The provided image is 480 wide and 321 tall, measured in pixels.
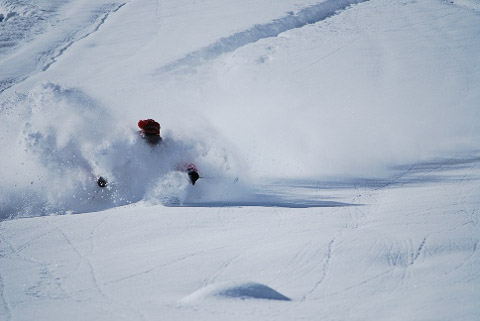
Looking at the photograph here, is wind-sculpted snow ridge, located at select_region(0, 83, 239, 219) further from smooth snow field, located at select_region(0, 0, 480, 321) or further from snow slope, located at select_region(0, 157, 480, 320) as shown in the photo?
snow slope, located at select_region(0, 157, 480, 320)

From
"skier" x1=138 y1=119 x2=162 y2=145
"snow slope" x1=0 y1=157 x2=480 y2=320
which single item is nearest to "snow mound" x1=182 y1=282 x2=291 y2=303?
"snow slope" x1=0 y1=157 x2=480 y2=320

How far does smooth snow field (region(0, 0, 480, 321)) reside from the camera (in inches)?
137

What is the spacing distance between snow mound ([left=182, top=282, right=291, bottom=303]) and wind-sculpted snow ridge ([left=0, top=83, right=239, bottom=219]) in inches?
109

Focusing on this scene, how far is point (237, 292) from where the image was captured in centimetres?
335

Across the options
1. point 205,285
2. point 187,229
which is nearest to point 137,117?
point 187,229

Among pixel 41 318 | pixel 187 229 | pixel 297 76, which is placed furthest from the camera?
pixel 297 76

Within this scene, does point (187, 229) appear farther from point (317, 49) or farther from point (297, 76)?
point (317, 49)

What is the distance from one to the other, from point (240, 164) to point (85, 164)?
8.88ft

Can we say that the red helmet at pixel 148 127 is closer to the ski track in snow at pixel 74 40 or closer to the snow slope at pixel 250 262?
the snow slope at pixel 250 262

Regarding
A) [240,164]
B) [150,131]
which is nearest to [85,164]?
[150,131]

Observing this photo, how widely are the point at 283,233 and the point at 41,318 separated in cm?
266

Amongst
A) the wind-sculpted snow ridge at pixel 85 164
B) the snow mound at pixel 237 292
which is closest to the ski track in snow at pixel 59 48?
the wind-sculpted snow ridge at pixel 85 164

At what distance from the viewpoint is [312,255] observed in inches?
156

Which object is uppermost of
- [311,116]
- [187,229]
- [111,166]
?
[111,166]
